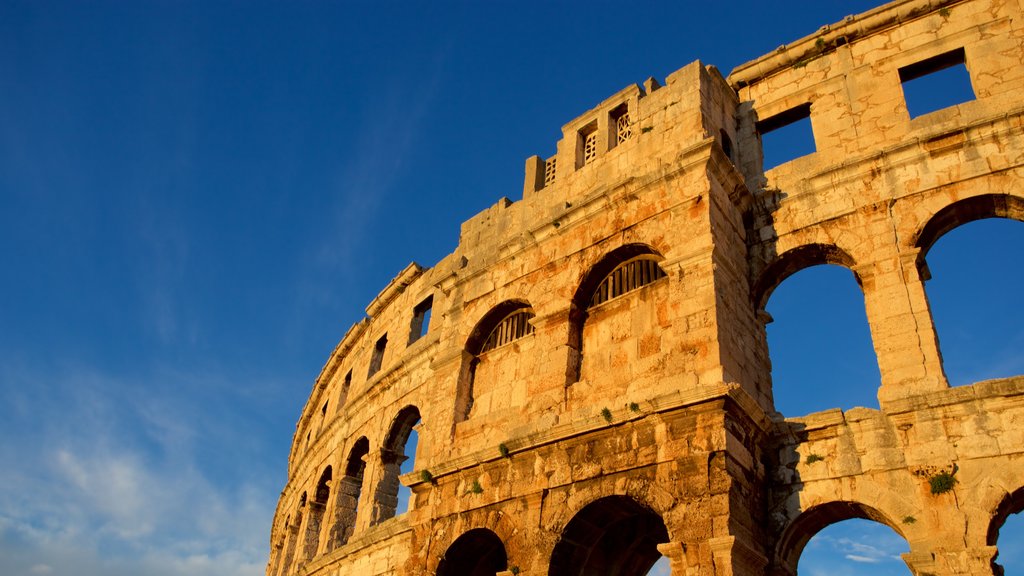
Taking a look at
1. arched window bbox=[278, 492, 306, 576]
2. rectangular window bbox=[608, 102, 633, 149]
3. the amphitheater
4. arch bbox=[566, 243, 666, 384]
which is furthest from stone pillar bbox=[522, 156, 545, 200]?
arched window bbox=[278, 492, 306, 576]

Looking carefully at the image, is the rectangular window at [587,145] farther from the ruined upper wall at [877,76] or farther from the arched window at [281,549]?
the arched window at [281,549]

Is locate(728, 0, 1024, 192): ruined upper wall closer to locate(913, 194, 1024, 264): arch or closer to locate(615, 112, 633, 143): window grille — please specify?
locate(913, 194, 1024, 264): arch

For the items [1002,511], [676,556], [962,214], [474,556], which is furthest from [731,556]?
[962,214]

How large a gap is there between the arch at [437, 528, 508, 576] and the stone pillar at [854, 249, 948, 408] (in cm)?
530

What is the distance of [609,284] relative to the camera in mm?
11461

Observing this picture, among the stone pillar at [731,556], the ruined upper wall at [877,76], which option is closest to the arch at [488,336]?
the ruined upper wall at [877,76]

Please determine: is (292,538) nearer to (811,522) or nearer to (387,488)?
(387,488)

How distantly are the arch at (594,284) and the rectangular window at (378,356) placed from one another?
8.32 metres

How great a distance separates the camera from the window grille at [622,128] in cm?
1301

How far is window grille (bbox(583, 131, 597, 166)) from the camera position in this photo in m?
13.5

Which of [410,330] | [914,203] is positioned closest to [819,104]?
[914,203]

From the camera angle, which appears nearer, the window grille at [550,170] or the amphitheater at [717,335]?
the amphitheater at [717,335]

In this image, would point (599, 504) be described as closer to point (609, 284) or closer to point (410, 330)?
point (609, 284)

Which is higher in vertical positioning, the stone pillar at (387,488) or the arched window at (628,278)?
the arched window at (628,278)
